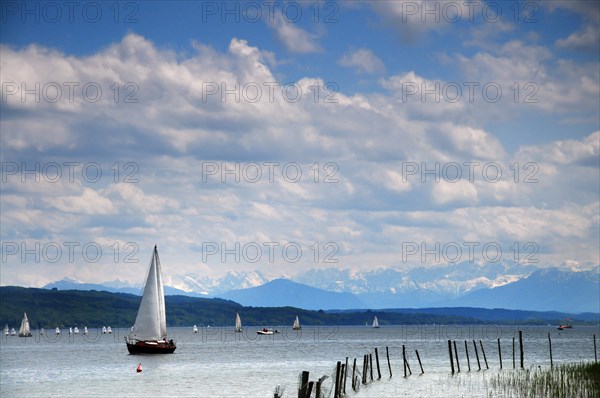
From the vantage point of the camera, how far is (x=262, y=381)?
316 feet

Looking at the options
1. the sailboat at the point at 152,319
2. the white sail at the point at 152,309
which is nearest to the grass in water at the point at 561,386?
the white sail at the point at 152,309

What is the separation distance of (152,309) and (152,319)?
1843 mm

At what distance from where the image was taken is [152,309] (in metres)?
138

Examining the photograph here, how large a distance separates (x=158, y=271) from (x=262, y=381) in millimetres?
48942

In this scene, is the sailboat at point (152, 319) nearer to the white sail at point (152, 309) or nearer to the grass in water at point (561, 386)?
the white sail at point (152, 309)

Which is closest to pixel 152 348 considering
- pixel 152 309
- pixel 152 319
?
pixel 152 319

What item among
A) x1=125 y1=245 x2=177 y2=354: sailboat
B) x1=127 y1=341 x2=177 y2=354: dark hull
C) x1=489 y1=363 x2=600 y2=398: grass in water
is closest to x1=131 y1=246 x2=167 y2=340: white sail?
x1=125 y1=245 x2=177 y2=354: sailboat

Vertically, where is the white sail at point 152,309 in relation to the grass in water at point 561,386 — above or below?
above

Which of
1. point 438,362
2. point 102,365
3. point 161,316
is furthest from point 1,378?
point 438,362

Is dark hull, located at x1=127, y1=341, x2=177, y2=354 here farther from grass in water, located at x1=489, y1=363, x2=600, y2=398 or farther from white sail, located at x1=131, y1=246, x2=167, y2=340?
grass in water, located at x1=489, y1=363, x2=600, y2=398

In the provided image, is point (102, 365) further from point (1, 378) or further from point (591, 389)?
point (591, 389)

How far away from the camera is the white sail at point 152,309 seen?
138 meters

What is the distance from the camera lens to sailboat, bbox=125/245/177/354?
138250 mm

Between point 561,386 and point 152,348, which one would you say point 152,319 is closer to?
point 152,348
